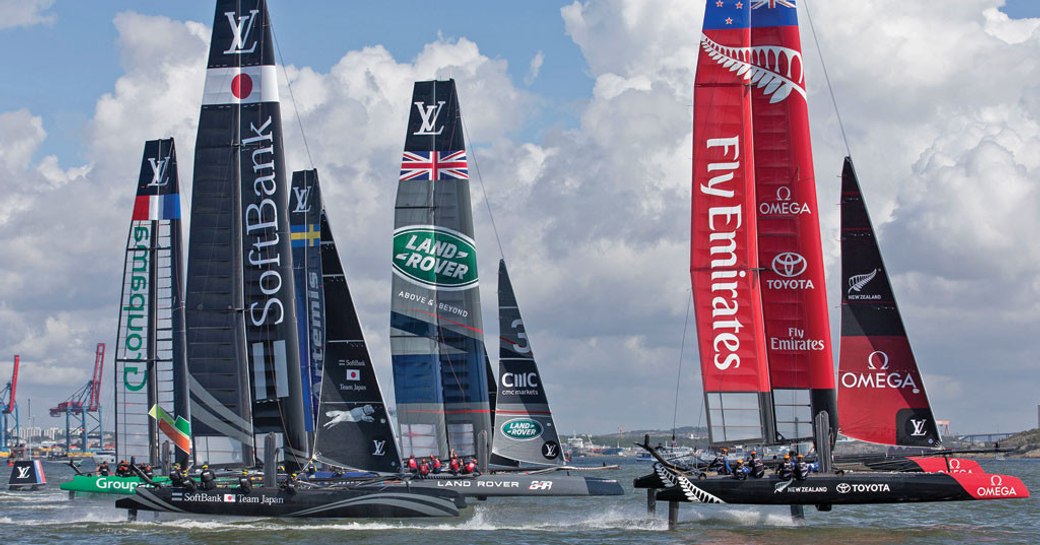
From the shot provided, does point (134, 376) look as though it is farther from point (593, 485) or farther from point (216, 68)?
point (593, 485)

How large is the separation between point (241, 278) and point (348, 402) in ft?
14.9

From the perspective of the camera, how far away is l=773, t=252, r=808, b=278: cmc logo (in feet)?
94.2

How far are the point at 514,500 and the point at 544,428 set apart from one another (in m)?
7.31

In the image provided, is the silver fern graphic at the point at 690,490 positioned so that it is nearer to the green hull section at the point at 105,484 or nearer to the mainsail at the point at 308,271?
the green hull section at the point at 105,484

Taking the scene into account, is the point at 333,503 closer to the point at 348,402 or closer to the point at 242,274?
the point at 348,402

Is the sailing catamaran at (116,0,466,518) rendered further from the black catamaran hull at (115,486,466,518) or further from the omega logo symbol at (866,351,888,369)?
the omega logo symbol at (866,351,888,369)

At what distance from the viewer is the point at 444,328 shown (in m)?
36.4

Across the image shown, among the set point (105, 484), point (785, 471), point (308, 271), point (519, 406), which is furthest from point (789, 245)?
point (308, 271)

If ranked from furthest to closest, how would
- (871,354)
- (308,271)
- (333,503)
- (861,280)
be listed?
(308,271), (861,280), (871,354), (333,503)

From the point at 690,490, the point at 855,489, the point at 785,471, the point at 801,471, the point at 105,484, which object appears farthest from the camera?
the point at 105,484

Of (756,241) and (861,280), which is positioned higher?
(756,241)

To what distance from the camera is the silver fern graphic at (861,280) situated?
100 ft

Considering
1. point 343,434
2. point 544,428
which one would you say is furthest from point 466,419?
point 343,434

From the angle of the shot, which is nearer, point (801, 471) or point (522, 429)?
point (801, 471)
